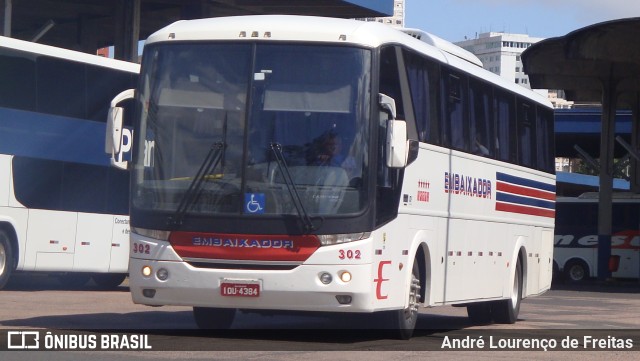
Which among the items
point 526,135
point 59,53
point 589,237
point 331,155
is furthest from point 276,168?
point 589,237

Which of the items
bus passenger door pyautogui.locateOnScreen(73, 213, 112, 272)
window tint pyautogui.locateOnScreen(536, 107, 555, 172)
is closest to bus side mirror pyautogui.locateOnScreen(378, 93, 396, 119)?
window tint pyautogui.locateOnScreen(536, 107, 555, 172)

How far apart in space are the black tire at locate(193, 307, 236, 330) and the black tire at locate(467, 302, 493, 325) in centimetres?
521

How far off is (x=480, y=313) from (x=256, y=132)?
24.4ft

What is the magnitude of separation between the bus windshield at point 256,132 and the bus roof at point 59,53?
9709 mm

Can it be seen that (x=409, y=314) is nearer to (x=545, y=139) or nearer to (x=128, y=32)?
(x=545, y=139)

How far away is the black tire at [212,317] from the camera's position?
1452cm

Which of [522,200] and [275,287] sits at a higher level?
[522,200]

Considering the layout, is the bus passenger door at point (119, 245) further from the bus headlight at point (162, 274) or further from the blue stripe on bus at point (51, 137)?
the bus headlight at point (162, 274)

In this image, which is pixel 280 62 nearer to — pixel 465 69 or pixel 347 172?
pixel 347 172

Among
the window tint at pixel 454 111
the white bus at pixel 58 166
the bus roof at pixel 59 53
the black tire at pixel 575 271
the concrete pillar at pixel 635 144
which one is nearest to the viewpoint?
the window tint at pixel 454 111

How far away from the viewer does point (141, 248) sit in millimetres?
12719

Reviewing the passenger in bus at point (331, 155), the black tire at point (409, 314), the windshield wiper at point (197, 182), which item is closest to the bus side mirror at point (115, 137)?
the windshield wiper at point (197, 182)

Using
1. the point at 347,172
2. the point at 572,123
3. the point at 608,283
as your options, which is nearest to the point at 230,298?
the point at 347,172

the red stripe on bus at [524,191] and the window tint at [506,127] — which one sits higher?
the window tint at [506,127]
